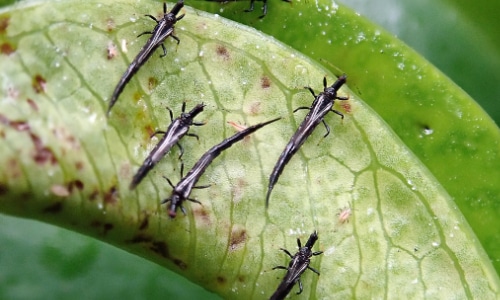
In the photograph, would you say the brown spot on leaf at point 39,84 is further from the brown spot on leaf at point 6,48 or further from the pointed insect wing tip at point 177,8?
the pointed insect wing tip at point 177,8

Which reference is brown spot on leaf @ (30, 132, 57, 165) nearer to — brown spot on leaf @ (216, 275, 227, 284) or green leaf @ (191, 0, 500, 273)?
brown spot on leaf @ (216, 275, 227, 284)

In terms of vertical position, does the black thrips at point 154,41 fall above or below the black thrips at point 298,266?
above

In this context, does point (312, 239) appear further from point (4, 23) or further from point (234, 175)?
point (4, 23)

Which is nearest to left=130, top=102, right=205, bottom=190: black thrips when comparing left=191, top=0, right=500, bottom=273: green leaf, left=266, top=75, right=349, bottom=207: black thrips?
left=266, top=75, right=349, bottom=207: black thrips

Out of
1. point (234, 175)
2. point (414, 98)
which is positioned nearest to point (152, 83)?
point (234, 175)

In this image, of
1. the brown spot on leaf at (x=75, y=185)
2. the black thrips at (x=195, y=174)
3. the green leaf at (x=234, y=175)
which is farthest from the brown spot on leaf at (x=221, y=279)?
the brown spot on leaf at (x=75, y=185)

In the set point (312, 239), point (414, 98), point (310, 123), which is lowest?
point (312, 239)

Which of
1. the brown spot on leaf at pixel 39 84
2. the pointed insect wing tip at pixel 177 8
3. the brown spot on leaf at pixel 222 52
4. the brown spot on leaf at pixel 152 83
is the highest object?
the pointed insect wing tip at pixel 177 8

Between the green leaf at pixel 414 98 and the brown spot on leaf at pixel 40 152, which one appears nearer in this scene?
the brown spot on leaf at pixel 40 152
